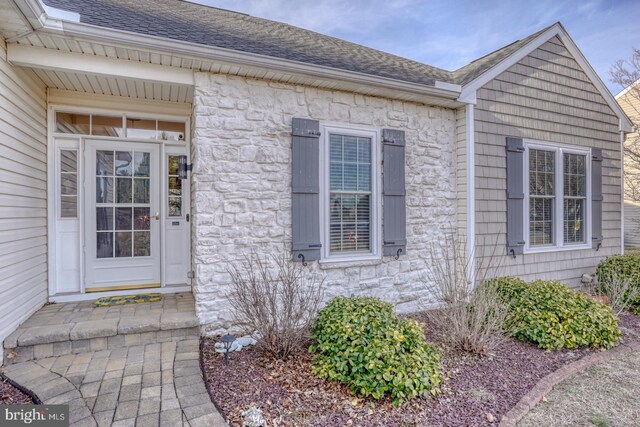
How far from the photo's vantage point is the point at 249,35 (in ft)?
14.8

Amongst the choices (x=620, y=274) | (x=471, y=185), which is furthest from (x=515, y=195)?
(x=620, y=274)

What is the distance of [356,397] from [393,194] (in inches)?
103

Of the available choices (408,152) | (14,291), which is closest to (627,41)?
(408,152)

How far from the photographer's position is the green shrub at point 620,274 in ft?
Result: 16.1

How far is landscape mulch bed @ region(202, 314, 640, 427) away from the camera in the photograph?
2.35 m

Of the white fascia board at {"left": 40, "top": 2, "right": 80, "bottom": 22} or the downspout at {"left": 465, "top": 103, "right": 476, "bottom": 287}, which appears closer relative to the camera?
the white fascia board at {"left": 40, "top": 2, "right": 80, "bottom": 22}

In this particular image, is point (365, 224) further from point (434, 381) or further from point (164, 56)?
point (164, 56)

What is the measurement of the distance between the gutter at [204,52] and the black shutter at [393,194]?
0.66 m

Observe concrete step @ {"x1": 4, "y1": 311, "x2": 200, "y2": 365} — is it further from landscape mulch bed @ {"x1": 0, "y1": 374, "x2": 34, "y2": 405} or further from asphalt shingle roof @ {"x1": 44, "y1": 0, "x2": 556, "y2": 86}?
asphalt shingle roof @ {"x1": 44, "y1": 0, "x2": 556, "y2": 86}

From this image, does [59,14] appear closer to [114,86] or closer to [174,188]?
[114,86]

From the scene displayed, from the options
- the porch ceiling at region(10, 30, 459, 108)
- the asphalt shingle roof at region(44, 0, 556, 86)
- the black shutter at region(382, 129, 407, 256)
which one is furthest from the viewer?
the black shutter at region(382, 129, 407, 256)

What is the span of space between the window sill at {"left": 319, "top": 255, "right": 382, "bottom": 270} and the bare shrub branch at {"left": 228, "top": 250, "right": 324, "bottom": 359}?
0.27 m

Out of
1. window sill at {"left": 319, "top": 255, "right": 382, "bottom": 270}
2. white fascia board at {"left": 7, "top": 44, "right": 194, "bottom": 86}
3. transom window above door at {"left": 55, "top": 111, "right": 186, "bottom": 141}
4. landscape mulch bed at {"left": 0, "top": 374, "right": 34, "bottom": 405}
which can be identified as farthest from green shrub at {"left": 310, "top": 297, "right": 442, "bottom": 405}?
transom window above door at {"left": 55, "top": 111, "right": 186, "bottom": 141}

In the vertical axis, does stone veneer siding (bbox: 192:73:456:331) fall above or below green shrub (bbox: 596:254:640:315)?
above
